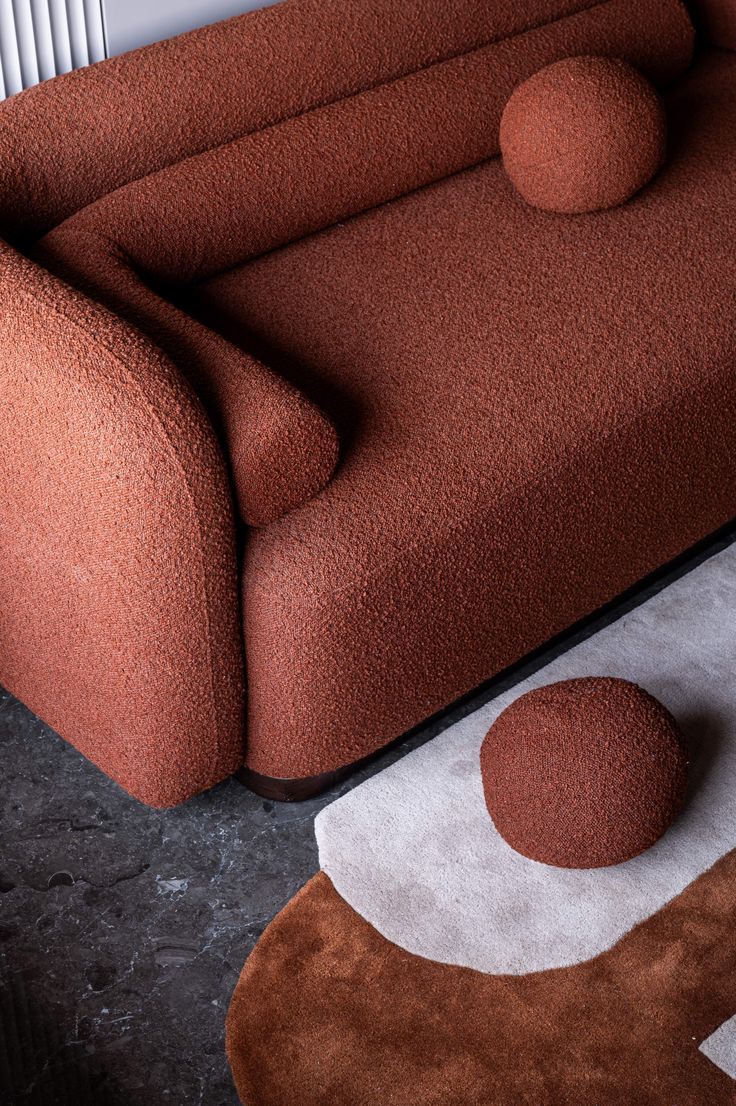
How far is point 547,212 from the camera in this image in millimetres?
1876

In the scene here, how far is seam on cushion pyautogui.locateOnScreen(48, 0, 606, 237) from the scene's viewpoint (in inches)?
66.7

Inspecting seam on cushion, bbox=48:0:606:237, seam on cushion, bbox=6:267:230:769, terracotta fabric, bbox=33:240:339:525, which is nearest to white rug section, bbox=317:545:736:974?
seam on cushion, bbox=6:267:230:769

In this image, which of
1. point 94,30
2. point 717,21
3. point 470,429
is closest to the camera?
point 470,429

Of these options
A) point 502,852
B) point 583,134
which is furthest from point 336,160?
point 502,852

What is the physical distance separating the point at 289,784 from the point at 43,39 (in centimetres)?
107

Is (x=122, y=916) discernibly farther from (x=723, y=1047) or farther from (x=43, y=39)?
(x=43, y=39)

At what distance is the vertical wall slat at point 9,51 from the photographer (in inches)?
66.9

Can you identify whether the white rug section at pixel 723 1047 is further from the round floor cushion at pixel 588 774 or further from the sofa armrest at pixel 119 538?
the sofa armrest at pixel 119 538

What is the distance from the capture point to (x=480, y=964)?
1.39m

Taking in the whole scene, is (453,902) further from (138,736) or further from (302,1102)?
(138,736)

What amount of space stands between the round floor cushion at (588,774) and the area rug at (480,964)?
→ 0.26 feet

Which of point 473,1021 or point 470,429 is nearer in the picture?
point 473,1021

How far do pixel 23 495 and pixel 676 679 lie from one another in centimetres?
88

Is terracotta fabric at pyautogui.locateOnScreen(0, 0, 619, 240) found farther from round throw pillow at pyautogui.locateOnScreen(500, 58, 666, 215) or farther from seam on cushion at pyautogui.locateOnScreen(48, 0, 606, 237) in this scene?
round throw pillow at pyautogui.locateOnScreen(500, 58, 666, 215)
